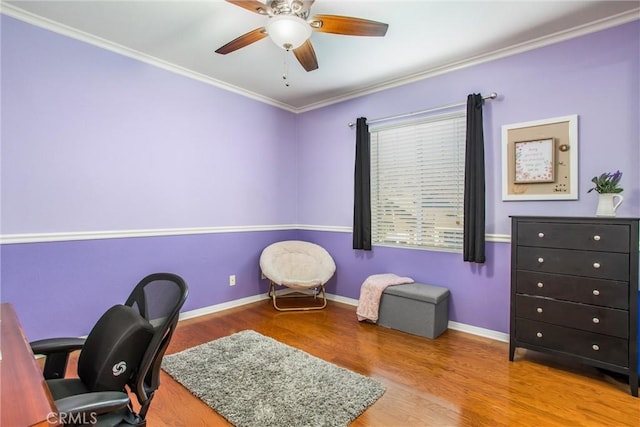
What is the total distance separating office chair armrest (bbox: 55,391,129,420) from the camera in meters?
0.90

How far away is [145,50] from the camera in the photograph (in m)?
2.88

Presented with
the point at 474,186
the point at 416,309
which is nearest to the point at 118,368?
the point at 416,309

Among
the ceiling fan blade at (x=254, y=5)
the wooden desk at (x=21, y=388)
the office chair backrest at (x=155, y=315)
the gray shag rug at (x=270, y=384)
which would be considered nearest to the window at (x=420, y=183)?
the gray shag rug at (x=270, y=384)

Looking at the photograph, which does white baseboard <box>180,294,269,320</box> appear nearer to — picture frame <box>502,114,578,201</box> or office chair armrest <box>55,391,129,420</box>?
office chair armrest <box>55,391,129,420</box>

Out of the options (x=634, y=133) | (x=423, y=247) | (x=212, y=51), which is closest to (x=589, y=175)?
(x=634, y=133)

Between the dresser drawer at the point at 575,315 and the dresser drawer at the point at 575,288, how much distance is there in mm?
40

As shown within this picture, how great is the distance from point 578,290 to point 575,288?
0.02 metres

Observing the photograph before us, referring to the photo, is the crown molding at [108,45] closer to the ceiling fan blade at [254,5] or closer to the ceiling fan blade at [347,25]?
the ceiling fan blade at [254,5]

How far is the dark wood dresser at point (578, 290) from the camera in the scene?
2.02 m

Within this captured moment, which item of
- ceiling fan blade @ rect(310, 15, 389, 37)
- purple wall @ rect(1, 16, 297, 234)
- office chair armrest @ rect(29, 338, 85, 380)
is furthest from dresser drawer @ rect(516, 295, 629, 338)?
purple wall @ rect(1, 16, 297, 234)

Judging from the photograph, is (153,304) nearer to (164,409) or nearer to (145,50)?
(164,409)

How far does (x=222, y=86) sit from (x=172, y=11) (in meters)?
1.33

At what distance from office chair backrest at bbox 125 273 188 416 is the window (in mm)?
2621

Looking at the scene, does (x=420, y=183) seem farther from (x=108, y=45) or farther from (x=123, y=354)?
(x=108, y=45)
